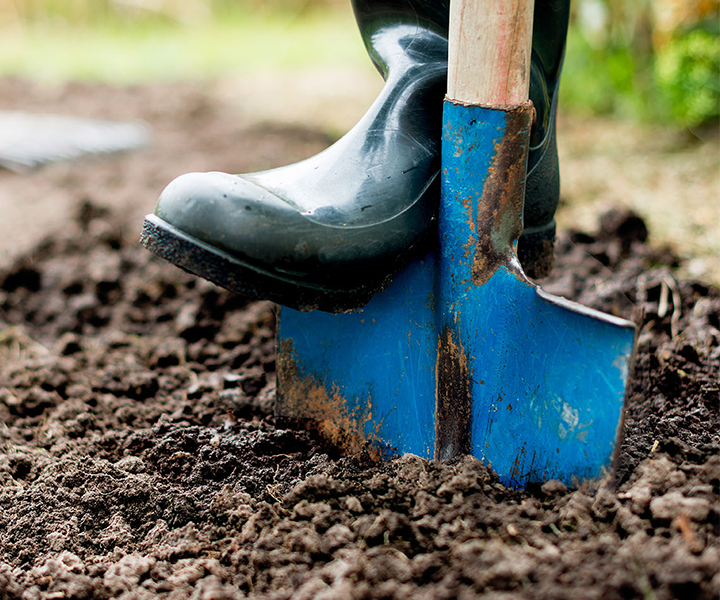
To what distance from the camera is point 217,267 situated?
1.05 meters

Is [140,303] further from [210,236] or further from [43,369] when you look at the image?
[210,236]

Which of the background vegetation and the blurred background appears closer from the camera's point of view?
the blurred background

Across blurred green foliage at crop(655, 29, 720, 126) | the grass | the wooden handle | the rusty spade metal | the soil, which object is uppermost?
the grass

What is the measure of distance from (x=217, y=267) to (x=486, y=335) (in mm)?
433

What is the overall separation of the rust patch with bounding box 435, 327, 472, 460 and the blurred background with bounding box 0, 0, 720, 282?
1.21 metres

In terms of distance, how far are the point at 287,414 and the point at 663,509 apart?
70 cm

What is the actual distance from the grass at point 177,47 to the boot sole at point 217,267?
553 cm

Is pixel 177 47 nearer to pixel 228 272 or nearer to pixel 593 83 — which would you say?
pixel 593 83

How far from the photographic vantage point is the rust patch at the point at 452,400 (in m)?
1.18

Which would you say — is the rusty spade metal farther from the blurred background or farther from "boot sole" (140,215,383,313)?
the blurred background

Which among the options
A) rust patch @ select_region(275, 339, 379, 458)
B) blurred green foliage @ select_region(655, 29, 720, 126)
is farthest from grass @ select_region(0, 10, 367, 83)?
rust patch @ select_region(275, 339, 379, 458)

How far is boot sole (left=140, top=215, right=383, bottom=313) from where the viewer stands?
3.45 ft

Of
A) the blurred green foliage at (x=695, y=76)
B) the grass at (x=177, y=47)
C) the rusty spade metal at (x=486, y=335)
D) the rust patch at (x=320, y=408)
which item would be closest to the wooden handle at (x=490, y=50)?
the rusty spade metal at (x=486, y=335)

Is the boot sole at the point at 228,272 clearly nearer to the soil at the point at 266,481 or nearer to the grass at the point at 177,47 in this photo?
the soil at the point at 266,481
